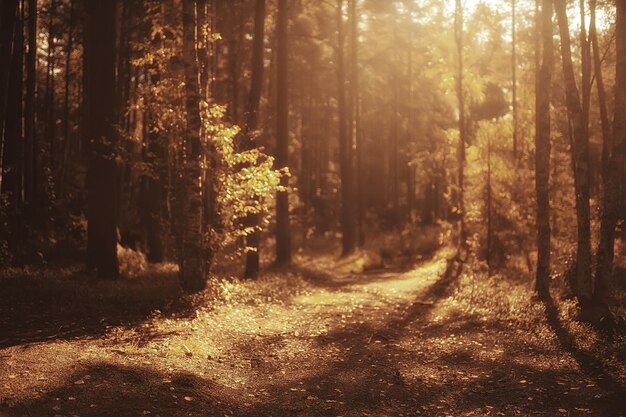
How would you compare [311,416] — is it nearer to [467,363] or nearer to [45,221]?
[467,363]

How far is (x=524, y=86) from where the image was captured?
21.0 meters

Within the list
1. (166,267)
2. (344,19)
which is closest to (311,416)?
(166,267)

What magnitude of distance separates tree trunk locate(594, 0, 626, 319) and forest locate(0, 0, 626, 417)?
0.04 m

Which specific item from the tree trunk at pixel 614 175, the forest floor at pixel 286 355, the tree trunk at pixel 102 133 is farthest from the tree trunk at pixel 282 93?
the tree trunk at pixel 614 175

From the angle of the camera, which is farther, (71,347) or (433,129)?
(433,129)

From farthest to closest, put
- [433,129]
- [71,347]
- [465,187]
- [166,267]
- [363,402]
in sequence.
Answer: [433,129]
[465,187]
[166,267]
[71,347]
[363,402]

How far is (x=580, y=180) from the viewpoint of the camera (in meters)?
11.6

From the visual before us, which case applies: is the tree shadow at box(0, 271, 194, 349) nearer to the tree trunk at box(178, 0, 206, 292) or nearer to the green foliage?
the tree trunk at box(178, 0, 206, 292)

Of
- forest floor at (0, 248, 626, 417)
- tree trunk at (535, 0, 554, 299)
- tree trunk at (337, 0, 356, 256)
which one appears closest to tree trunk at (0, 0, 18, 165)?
forest floor at (0, 248, 626, 417)

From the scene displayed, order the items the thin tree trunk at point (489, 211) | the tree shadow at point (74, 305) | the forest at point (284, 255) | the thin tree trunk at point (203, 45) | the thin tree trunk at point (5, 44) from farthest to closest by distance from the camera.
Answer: the thin tree trunk at point (489, 211)
the thin tree trunk at point (5, 44)
the thin tree trunk at point (203, 45)
the tree shadow at point (74, 305)
the forest at point (284, 255)

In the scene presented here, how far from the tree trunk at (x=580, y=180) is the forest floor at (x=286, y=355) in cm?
83

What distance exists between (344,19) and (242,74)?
356 inches

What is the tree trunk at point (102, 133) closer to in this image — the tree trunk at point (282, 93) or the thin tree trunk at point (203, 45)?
the thin tree trunk at point (203, 45)

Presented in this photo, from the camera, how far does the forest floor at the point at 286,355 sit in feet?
21.9
